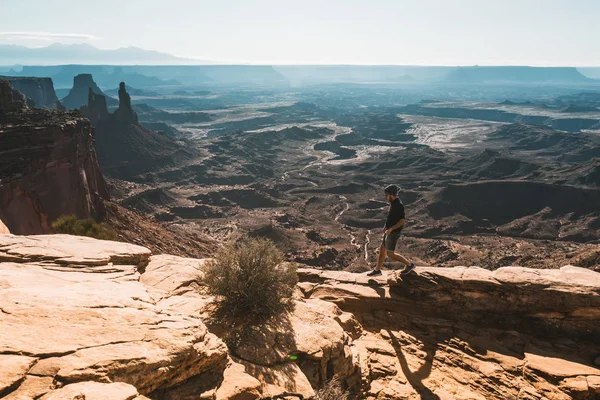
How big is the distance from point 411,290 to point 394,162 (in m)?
104

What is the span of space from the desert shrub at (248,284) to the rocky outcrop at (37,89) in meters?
163

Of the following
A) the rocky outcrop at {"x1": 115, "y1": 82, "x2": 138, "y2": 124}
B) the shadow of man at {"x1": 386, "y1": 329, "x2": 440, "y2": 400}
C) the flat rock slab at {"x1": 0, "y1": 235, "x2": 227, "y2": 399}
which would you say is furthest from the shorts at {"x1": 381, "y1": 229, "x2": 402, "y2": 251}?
the rocky outcrop at {"x1": 115, "y1": 82, "x2": 138, "y2": 124}

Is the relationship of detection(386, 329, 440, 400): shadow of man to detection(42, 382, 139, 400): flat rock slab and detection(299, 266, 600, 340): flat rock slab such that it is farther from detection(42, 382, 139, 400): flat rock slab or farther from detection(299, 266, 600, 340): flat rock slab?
detection(42, 382, 139, 400): flat rock slab

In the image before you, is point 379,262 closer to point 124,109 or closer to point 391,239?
point 391,239

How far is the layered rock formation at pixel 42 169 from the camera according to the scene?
22312 mm

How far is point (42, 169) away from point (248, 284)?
25.6 meters

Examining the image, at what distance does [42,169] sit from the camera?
25.6 meters

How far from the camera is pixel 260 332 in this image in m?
6.27

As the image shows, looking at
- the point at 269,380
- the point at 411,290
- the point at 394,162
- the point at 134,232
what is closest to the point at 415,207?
the point at 394,162

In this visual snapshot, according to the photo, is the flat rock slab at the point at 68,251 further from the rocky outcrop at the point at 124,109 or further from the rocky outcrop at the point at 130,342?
the rocky outcrop at the point at 124,109

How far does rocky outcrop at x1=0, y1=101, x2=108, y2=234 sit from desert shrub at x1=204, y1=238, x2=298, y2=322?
64.9ft

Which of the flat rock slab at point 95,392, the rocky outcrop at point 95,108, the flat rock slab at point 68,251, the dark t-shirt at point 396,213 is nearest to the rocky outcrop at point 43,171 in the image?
the flat rock slab at point 68,251

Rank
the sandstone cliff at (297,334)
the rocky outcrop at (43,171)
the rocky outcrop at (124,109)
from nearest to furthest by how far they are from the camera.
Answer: the sandstone cliff at (297,334), the rocky outcrop at (43,171), the rocky outcrop at (124,109)

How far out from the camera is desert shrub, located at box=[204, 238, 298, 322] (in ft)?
22.0
